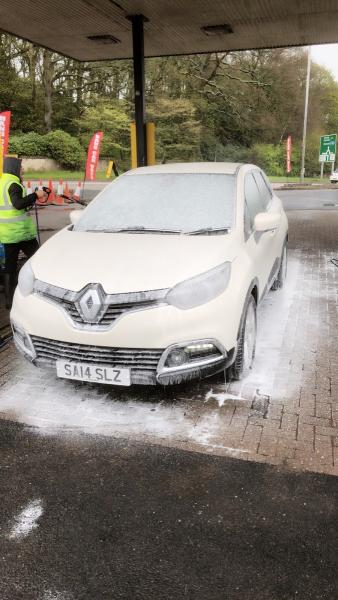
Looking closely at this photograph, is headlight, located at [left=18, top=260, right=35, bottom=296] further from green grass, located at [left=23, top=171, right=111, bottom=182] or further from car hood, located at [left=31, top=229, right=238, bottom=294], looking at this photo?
green grass, located at [left=23, top=171, right=111, bottom=182]

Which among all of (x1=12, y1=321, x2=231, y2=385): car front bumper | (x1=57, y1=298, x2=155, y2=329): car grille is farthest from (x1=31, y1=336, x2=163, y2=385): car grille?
(x1=57, y1=298, x2=155, y2=329): car grille

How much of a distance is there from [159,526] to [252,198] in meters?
3.33

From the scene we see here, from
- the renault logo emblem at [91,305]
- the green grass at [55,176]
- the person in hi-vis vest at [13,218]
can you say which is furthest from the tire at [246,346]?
the green grass at [55,176]

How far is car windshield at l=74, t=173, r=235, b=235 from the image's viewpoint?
4.45 metres

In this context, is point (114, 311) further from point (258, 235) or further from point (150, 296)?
point (258, 235)

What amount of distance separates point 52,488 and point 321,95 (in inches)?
2186

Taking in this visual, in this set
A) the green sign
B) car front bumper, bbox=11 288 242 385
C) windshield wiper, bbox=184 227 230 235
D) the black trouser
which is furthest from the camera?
the green sign

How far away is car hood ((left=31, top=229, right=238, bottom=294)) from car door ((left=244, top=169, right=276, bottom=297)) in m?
0.46

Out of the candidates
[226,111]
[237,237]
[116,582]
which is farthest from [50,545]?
[226,111]

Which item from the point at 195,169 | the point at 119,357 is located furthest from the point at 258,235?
the point at 119,357

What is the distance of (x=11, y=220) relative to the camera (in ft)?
19.4

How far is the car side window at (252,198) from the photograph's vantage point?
4809 millimetres

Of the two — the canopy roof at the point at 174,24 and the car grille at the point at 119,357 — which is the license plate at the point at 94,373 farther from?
the canopy roof at the point at 174,24

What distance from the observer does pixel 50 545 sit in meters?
2.61
